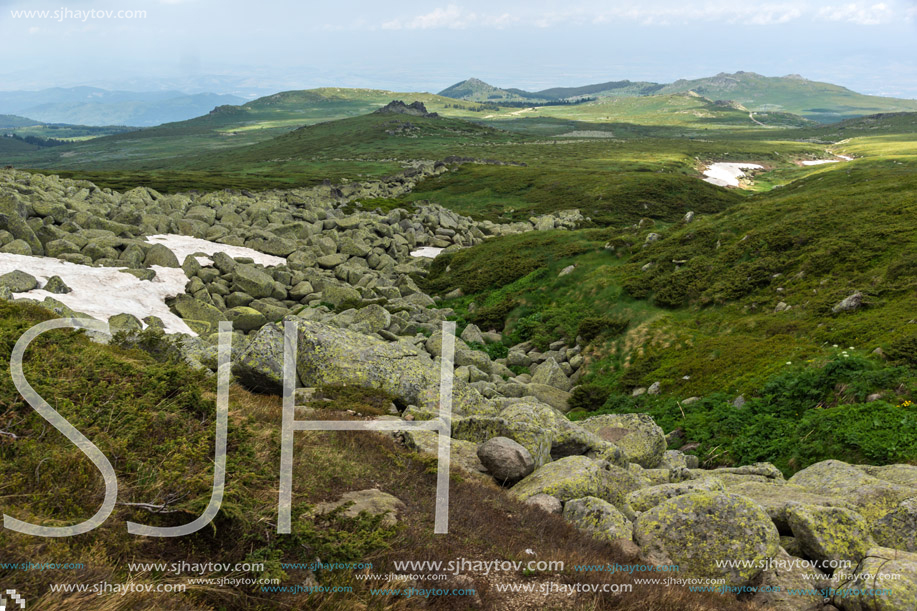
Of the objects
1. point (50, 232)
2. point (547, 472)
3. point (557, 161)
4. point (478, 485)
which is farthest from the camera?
point (557, 161)

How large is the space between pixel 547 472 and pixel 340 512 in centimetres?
535

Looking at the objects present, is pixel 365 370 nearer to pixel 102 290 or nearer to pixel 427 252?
pixel 102 290

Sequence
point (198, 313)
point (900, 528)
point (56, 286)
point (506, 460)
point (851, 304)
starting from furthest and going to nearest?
point (198, 313)
point (56, 286)
point (851, 304)
point (506, 460)
point (900, 528)

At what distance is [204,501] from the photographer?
22.4ft

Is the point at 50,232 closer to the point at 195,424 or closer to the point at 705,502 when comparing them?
the point at 195,424

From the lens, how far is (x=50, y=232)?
29.1m

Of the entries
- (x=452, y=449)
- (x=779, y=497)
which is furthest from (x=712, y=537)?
(x=452, y=449)

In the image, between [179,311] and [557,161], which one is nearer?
[179,311]

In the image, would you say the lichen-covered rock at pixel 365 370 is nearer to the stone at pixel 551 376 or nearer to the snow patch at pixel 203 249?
the stone at pixel 551 376

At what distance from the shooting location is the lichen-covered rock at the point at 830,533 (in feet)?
29.2

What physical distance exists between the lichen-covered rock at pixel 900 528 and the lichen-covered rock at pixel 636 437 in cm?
569

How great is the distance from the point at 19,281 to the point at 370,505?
22.0 meters

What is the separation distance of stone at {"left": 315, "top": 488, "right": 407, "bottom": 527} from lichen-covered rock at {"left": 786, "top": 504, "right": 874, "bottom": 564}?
23.4 feet

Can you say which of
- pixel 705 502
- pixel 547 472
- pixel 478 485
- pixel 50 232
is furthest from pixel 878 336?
pixel 50 232
